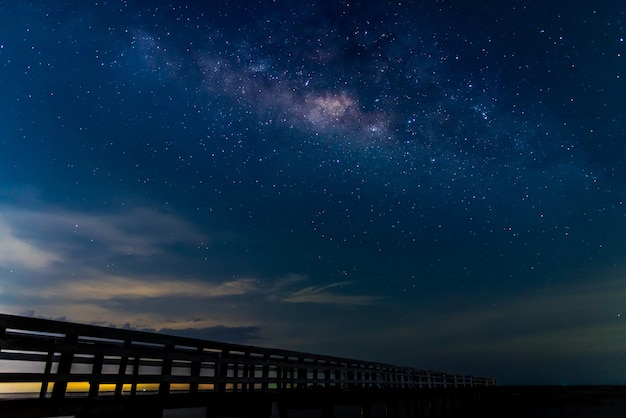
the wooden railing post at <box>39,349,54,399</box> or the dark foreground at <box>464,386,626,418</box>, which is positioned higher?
the wooden railing post at <box>39,349,54,399</box>

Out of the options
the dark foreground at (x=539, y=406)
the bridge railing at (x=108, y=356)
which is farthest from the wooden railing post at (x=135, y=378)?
the dark foreground at (x=539, y=406)

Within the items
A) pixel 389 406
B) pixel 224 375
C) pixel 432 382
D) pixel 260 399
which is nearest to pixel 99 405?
pixel 224 375

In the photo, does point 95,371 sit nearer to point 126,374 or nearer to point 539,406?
point 126,374

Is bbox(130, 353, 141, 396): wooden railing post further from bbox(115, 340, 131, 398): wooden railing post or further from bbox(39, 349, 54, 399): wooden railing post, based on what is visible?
bbox(39, 349, 54, 399): wooden railing post

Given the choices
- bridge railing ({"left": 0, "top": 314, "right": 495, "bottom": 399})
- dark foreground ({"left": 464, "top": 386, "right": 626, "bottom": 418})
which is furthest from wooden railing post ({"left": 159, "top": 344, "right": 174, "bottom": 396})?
dark foreground ({"left": 464, "top": 386, "right": 626, "bottom": 418})

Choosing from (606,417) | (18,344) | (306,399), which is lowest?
(606,417)

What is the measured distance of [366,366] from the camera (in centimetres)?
1994

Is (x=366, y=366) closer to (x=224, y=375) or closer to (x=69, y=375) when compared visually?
(x=224, y=375)

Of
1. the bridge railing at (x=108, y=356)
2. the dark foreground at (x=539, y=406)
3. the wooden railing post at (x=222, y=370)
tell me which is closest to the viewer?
the bridge railing at (x=108, y=356)

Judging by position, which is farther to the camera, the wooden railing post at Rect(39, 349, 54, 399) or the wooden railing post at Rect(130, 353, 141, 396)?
the wooden railing post at Rect(130, 353, 141, 396)

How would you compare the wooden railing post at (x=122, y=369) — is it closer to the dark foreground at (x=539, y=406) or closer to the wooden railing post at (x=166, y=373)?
the wooden railing post at (x=166, y=373)

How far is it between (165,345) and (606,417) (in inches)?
2380

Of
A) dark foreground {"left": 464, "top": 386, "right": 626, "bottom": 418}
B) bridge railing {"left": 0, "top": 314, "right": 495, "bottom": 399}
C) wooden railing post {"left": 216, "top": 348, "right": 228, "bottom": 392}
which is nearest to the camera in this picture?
bridge railing {"left": 0, "top": 314, "right": 495, "bottom": 399}

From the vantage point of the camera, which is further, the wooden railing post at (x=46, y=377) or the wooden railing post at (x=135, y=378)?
the wooden railing post at (x=135, y=378)
